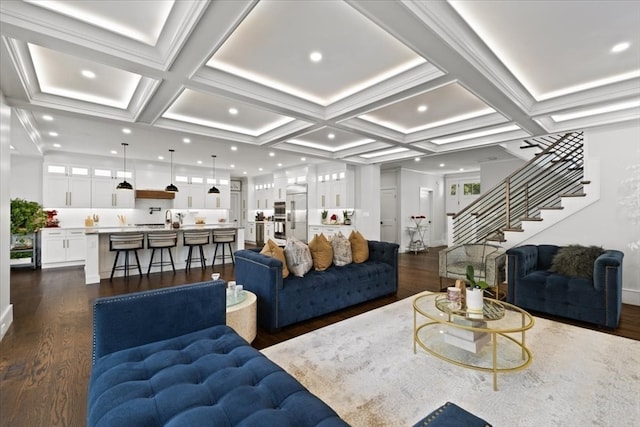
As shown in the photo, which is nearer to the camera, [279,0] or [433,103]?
[279,0]

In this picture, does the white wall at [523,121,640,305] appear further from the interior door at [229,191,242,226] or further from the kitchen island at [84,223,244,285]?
the interior door at [229,191,242,226]

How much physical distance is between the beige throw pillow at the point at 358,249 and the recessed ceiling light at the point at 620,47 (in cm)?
334

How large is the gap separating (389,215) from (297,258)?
265 inches

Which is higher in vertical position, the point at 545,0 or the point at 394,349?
the point at 545,0

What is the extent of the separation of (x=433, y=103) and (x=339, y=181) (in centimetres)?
420

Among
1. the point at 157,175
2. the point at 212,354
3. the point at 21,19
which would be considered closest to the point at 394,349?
the point at 212,354

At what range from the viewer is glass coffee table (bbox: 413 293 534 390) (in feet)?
7.31

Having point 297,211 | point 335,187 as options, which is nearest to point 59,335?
point 335,187

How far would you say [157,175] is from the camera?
8.29 metres

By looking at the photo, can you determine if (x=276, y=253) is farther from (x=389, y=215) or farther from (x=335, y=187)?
(x=389, y=215)

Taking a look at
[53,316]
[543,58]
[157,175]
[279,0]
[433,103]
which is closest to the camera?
[279,0]

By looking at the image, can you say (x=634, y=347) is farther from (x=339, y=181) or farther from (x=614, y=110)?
(x=339, y=181)

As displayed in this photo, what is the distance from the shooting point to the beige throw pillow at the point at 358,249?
4.21 meters

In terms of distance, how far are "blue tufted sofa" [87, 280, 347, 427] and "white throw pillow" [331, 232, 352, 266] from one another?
83.2 inches
